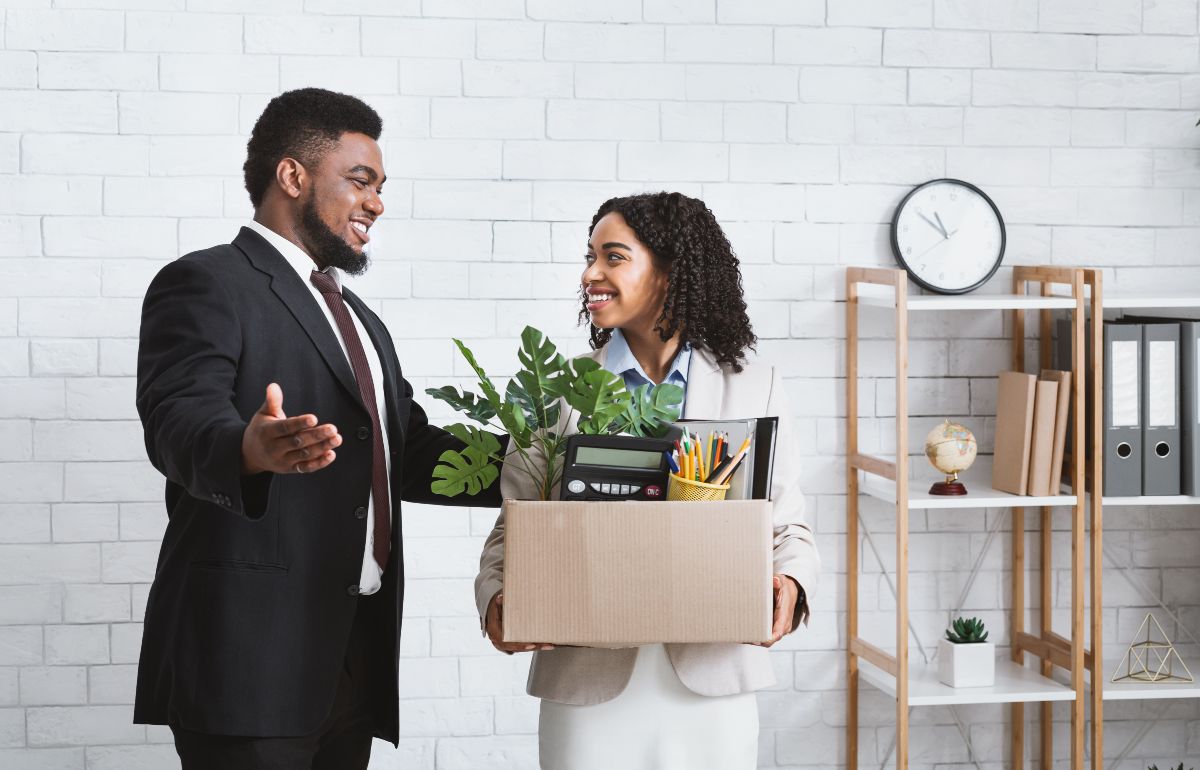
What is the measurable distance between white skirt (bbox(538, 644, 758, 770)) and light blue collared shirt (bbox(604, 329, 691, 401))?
42 centimetres

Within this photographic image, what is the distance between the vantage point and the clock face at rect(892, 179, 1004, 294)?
9.91ft

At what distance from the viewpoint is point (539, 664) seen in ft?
5.82

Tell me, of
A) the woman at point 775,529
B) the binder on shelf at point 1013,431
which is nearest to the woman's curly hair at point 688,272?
the woman at point 775,529

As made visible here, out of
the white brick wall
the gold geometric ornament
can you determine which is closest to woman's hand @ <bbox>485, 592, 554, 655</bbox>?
the white brick wall

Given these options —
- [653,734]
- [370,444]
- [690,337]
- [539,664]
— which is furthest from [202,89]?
[653,734]

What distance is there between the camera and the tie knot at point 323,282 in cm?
196

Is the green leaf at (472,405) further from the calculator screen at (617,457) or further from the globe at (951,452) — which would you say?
the globe at (951,452)

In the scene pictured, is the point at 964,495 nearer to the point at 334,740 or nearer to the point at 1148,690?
the point at 1148,690

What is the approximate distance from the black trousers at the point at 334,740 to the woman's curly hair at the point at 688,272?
0.69 m

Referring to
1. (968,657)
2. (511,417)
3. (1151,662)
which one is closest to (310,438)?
(511,417)

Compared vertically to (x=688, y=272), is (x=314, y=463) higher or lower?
lower

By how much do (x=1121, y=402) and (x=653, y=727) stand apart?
171cm

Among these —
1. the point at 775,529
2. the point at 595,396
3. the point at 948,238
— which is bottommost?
the point at 775,529

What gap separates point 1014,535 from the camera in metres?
3.13
